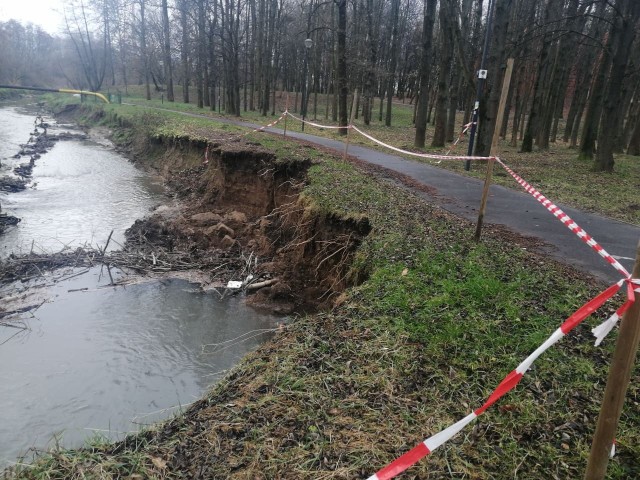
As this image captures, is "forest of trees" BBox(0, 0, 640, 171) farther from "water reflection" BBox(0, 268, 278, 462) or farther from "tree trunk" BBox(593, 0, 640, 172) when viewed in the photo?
"water reflection" BBox(0, 268, 278, 462)

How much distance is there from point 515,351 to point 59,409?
5.17 m

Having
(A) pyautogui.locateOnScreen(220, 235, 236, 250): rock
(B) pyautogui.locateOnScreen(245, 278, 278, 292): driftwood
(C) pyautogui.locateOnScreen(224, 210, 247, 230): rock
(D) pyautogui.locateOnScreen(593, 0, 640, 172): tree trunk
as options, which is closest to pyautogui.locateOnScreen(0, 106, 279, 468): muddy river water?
(B) pyautogui.locateOnScreen(245, 278, 278, 292): driftwood

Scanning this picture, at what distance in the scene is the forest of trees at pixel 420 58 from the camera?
48.8 feet

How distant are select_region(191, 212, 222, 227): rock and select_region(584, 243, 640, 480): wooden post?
35.8 feet

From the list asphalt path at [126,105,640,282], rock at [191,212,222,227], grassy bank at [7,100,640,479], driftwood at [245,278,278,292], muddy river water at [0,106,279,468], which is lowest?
muddy river water at [0,106,279,468]

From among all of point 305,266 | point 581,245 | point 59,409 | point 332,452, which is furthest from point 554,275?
point 59,409

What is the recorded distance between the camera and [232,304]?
827 centimetres

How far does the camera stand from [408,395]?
3.93 meters

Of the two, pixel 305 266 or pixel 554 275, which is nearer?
pixel 554 275

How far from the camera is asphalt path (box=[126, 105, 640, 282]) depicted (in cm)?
662

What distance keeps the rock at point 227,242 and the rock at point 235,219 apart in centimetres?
98

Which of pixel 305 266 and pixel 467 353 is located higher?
pixel 467 353

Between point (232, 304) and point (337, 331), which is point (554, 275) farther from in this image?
point (232, 304)

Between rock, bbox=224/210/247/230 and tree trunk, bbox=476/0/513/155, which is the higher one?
tree trunk, bbox=476/0/513/155
